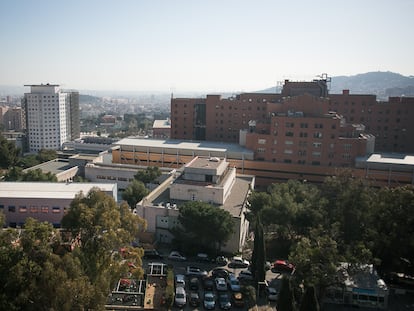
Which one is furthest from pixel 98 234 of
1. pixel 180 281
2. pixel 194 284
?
pixel 194 284

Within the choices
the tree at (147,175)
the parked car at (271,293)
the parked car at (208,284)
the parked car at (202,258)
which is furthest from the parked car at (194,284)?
the tree at (147,175)

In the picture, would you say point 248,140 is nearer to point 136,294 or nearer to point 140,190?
point 140,190

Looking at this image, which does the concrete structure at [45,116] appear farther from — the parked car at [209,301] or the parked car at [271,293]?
the parked car at [271,293]

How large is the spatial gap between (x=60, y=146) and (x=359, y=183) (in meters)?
62.0

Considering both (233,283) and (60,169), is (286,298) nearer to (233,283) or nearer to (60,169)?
(233,283)

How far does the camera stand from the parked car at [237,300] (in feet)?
64.7

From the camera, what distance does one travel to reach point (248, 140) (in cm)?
4197

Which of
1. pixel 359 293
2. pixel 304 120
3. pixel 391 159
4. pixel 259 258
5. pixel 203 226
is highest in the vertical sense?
pixel 304 120

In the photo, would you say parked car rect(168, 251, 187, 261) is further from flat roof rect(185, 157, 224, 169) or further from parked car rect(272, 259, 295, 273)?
flat roof rect(185, 157, 224, 169)

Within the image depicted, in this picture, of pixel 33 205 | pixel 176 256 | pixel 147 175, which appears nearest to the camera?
pixel 176 256

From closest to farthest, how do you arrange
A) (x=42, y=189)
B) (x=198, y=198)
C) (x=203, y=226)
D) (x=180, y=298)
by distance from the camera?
(x=180, y=298)
(x=203, y=226)
(x=198, y=198)
(x=42, y=189)

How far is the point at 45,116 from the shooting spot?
225 ft

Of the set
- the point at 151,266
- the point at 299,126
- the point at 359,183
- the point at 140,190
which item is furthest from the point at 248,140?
the point at 151,266

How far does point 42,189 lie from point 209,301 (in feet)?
58.5
